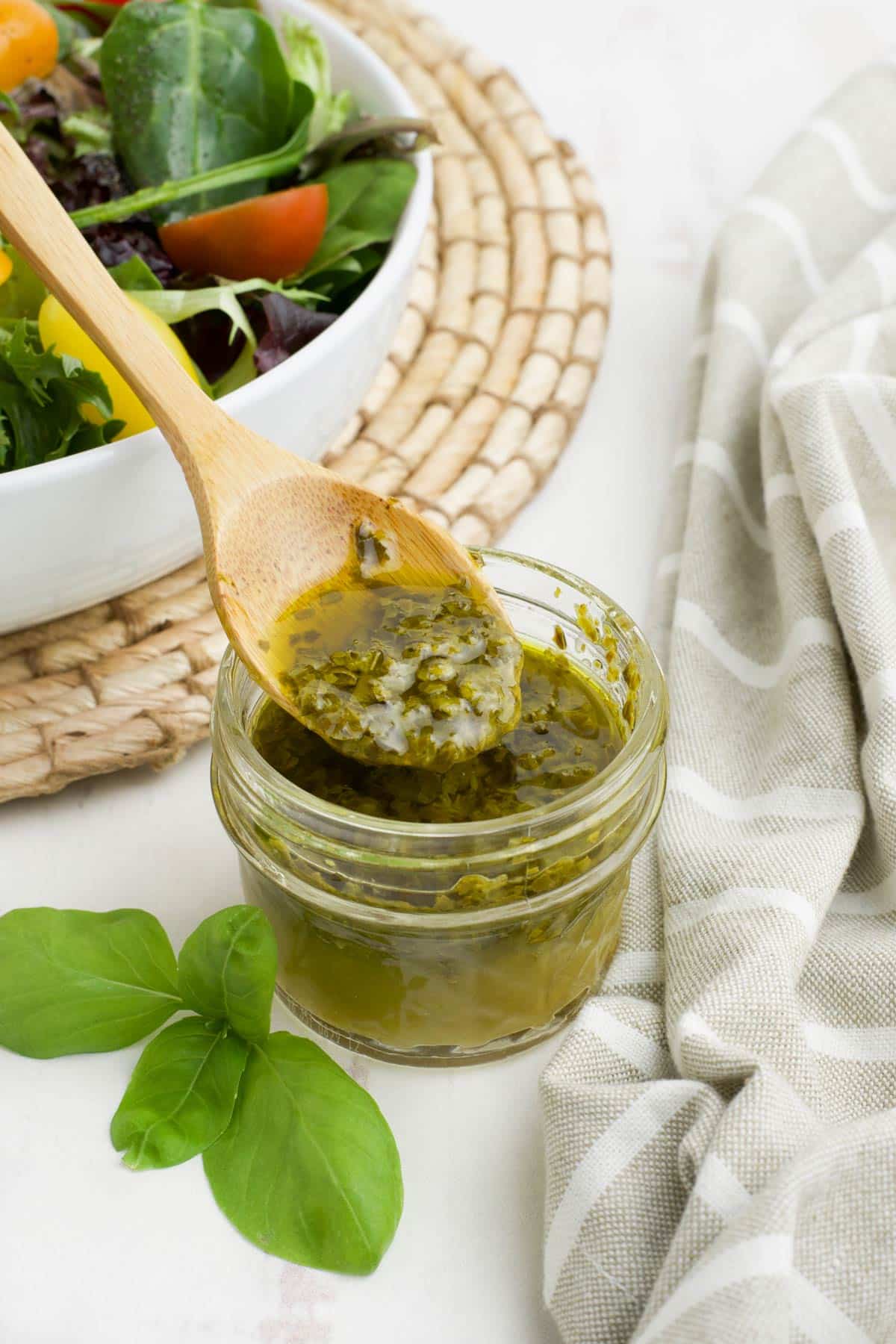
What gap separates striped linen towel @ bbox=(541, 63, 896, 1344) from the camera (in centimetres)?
124

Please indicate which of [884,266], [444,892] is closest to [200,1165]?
[444,892]

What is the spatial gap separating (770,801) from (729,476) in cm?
61

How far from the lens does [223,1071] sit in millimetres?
1397

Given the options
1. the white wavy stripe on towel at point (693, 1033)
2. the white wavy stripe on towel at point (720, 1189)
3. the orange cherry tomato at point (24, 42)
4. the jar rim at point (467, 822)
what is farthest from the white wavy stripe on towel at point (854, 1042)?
the orange cherry tomato at point (24, 42)

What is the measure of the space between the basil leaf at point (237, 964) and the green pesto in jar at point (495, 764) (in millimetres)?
147

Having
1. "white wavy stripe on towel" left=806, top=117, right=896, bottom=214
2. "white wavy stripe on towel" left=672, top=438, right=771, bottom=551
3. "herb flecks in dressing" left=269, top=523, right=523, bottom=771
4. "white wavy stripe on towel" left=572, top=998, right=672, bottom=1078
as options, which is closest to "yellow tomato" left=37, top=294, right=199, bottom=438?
"herb flecks in dressing" left=269, top=523, right=523, bottom=771

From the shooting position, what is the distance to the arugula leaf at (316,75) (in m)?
2.29

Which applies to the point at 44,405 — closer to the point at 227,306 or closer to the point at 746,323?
the point at 227,306

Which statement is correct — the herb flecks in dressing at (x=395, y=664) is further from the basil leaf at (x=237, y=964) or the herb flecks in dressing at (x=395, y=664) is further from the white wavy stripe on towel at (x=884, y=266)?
the white wavy stripe on towel at (x=884, y=266)

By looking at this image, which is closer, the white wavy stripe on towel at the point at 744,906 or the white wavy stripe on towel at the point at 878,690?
the white wavy stripe on towel at the point at 744,906

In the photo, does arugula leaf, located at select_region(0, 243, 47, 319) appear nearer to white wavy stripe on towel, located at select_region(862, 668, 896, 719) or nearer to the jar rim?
the jar rim

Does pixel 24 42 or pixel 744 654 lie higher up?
pixel 24 42

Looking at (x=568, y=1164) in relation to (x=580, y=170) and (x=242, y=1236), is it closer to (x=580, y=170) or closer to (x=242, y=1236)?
(x=242, y=1236)

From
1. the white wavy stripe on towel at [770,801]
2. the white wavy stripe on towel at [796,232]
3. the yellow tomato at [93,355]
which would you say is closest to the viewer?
the white wavy stripe on towel at [770,801]
